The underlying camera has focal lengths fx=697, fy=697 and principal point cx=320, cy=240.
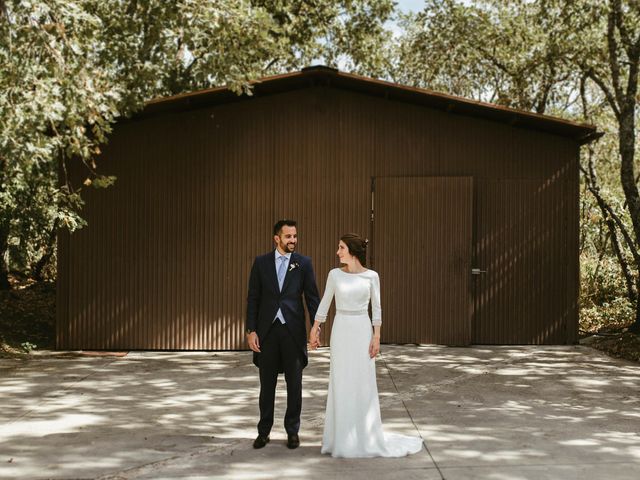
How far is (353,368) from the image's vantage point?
17.9 feet

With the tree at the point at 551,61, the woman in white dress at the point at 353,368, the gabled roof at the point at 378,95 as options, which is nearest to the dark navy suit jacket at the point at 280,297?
the woman in white dress at the point at 353,368

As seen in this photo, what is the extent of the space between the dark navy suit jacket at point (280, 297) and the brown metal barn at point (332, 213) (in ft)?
17.4

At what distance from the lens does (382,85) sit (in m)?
10.7

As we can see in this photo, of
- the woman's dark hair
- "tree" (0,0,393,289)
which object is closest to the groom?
the woman's dark hair

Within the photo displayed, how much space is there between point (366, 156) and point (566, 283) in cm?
384

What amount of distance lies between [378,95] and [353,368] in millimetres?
6733

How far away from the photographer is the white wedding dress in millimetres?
5359

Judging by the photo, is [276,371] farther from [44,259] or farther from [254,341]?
[44,259]

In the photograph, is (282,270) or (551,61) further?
(551,61)

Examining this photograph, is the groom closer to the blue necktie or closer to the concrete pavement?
the blue necktie

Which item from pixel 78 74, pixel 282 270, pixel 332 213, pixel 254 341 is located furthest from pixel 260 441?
pixel 332 213

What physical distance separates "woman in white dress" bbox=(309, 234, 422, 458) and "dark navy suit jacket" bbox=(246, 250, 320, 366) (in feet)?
0.67

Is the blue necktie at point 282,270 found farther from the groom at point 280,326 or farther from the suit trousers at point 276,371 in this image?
the suit trousers at point 276,371

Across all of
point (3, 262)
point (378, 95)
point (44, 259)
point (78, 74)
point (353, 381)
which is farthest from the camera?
point (44, 259)
